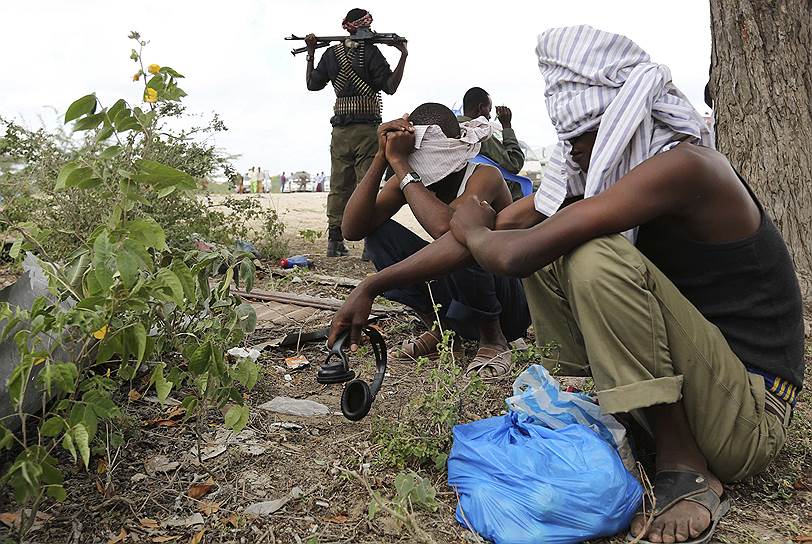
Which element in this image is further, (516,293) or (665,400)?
(516,293)

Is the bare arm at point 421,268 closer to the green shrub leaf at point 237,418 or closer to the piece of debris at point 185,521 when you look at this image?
the green shrub leaf at point 237,418

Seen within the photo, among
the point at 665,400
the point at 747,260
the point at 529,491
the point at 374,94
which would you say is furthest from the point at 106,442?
the point at 374,94

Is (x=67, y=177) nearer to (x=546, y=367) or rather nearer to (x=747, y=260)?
(x=546, y=367)

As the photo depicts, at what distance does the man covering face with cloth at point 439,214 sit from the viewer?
3.30m

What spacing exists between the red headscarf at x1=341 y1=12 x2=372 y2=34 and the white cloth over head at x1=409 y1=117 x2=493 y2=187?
383 centimetres

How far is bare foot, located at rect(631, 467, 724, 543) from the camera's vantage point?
78.7 inches

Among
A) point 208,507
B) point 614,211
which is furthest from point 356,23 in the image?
point 208,507

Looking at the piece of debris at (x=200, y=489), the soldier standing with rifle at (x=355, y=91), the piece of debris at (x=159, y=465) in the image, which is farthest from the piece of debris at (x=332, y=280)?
the piece of debris at (x=200, y=489)

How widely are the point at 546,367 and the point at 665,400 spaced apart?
1.96ft

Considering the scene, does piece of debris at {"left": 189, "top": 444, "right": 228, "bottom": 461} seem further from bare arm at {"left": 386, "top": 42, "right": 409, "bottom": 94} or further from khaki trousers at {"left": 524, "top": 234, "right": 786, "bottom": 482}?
bare arm at {"left": 386, "top": 42, "right": 409, "bottom": 94}

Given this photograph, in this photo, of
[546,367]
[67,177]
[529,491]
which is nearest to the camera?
[67,177]

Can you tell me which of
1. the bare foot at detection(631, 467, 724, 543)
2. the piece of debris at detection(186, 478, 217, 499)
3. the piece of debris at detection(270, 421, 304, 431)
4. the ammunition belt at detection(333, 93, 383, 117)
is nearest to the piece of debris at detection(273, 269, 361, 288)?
the ammunition belt at detection(333, 93, 383, 117)

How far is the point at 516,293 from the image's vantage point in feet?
11.8

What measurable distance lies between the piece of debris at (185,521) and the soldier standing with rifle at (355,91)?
4883 mm
